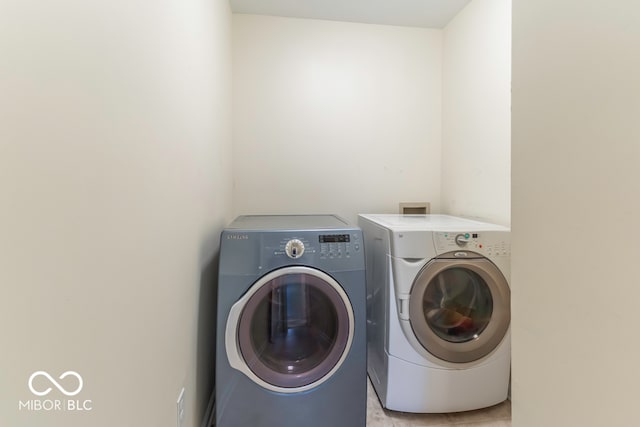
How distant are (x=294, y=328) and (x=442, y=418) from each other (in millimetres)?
902

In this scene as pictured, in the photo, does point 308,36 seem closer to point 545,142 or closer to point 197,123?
point 197,123

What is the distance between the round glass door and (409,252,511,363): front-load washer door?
1.27 ft

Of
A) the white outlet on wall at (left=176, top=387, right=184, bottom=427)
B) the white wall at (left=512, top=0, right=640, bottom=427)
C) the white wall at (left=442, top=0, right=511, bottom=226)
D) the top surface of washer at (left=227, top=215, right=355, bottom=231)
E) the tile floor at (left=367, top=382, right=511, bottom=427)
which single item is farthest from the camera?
the white wall at (left=442, top=0, right=511, bottom=226)

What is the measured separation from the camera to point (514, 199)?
0.77 m

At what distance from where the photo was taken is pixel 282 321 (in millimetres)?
1334

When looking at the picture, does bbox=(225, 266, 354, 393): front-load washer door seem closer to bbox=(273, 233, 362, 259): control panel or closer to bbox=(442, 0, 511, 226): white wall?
bbox=(273, 233, 362, 259): control panel

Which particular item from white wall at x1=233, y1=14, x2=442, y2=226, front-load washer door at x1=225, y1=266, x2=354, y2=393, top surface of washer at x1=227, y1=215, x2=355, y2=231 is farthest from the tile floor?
white wall at x1=233, y1=14, x2=442, y2=226

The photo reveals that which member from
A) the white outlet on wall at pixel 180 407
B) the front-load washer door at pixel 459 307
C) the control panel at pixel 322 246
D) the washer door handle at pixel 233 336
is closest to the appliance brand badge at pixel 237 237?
the control panel at pixel 322 246

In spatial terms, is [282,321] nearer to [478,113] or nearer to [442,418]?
[442,418]

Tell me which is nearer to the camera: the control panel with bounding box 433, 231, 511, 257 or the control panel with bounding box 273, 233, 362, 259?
the control panel with bounding box 273, 233, 362, 259

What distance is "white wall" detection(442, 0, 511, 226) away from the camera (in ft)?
5.47

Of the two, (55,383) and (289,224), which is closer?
(55,383)

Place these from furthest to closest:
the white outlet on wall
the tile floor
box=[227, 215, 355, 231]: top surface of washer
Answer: the tile floor, box=[227, 215, 355, 231]: top surface of washer, the white outlet on wall

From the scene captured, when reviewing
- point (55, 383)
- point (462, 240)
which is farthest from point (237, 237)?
point (462, 240)
